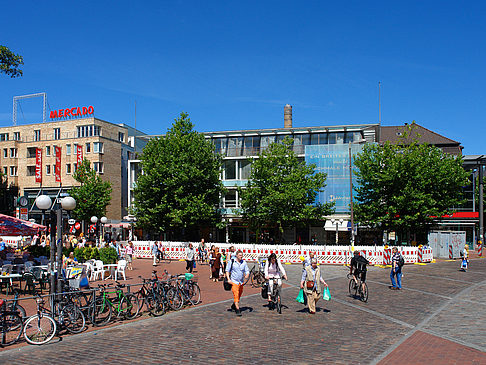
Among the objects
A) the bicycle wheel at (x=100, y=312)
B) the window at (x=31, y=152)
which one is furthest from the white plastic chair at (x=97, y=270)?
the window at (x=31, y=152)

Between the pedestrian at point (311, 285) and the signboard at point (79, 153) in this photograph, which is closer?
the pedestrian at point (311, 285)

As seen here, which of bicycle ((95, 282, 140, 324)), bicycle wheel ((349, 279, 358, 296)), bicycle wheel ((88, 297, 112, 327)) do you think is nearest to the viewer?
bicycle wheel ((88, 297, 112, 327))

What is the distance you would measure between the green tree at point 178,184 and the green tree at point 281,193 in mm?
3565

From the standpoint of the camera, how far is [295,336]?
33.5ft

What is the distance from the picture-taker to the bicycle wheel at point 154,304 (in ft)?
41.8

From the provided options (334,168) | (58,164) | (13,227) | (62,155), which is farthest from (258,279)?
(62,155)

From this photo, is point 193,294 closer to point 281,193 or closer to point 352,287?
point 352,287

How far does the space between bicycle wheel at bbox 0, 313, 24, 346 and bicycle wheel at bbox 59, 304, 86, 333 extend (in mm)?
956

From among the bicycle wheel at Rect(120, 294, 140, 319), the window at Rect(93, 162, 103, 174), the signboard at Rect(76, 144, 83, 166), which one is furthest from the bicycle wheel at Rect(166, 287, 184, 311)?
the window at Rect(93, 162, 103, 174)

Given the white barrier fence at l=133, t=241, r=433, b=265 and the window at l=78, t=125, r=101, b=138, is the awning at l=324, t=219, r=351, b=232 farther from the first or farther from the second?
the window at l=78, t=125, r=101, b=138

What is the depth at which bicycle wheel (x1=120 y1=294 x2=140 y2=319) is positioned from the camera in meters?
12.0

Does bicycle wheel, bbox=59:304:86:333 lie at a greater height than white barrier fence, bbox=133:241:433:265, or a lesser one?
greater

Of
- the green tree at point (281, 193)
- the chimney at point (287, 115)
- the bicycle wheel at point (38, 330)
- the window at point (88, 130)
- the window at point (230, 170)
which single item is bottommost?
the bicycle wheel at point (38, 330)

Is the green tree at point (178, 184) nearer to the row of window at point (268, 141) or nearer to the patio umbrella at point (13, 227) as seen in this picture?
the row of window at point (268, 141)
